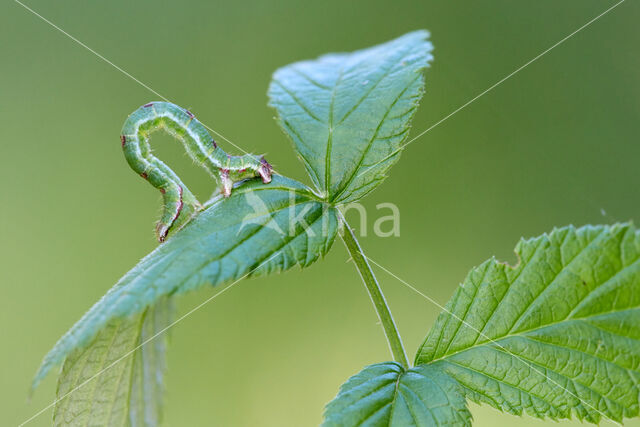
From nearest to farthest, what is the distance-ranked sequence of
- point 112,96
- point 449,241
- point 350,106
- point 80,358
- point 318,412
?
point 80,358
point 350,106
point 318,412
point 449,241
point 112,96

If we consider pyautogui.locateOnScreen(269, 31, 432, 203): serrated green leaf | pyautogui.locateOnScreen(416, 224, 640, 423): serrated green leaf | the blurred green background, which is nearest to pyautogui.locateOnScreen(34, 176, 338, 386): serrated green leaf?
pyautogui.locateOnScreen(269, 31, 432, 203): serrated green leaf

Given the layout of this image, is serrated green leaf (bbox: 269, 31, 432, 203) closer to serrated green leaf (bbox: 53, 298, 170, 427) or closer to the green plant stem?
the green plant stem

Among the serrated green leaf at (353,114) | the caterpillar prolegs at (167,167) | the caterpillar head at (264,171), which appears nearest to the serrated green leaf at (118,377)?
the caterpillar prolegs at (167,167)

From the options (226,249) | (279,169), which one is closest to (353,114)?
(226,249)

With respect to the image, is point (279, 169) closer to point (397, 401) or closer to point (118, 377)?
point (118, 377)

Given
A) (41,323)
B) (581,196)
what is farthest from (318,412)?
(581,196)

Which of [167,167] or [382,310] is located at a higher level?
[167,167]

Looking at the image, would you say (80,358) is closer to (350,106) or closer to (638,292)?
(350,106)
